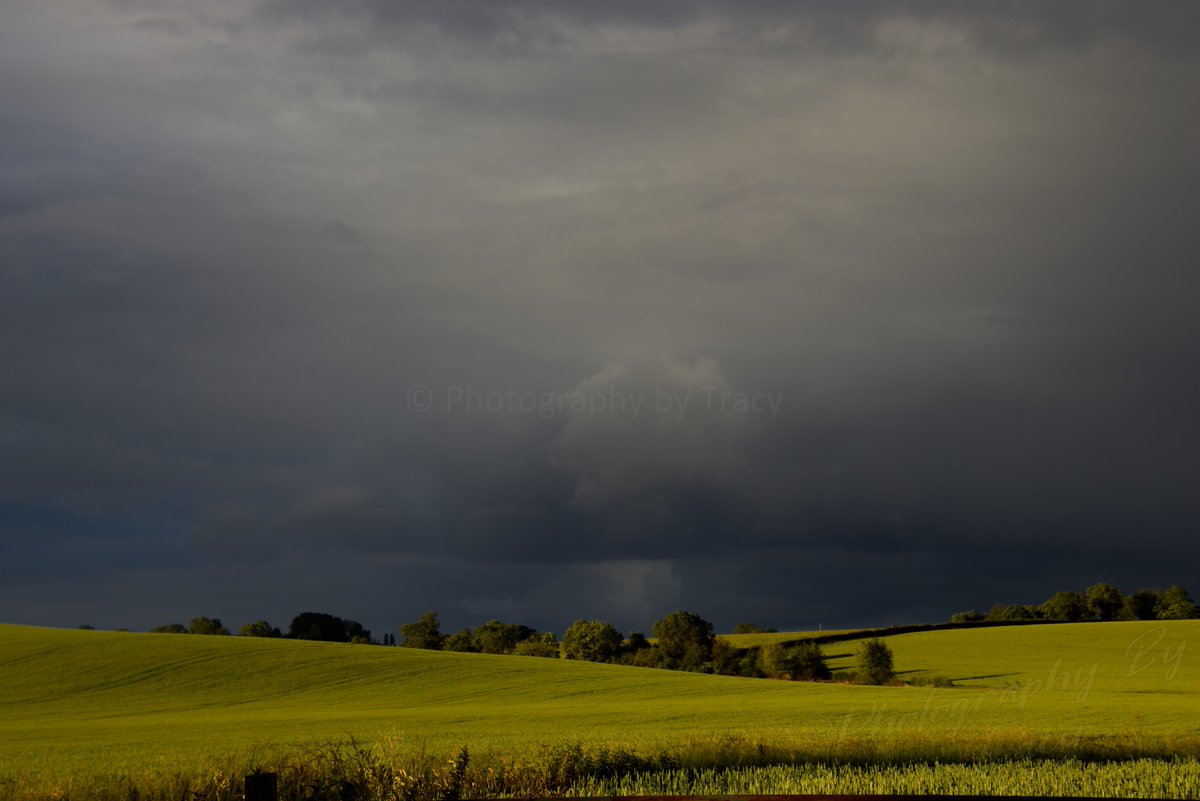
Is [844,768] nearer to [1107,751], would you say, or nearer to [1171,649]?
[1107,751]

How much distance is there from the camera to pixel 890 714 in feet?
136

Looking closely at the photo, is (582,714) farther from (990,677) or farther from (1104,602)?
(1104,602)

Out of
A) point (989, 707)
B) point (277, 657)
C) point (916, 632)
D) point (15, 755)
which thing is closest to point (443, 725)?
point (15, 755)

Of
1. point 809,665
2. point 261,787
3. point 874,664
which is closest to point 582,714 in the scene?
point 261,787

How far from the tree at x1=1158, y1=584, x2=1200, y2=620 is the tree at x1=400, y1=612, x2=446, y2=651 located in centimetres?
10069

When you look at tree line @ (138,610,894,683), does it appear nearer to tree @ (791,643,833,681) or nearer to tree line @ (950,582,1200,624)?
tree @ (791,643,833,681)

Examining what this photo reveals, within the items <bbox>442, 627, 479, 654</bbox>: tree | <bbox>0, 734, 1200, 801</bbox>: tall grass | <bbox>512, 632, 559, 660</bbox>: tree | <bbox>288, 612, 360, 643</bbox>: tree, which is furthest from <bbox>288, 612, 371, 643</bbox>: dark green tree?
<bbox>0, 734, 1200, 801</bbox>: tall grass

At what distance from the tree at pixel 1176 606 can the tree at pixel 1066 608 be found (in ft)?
32.9

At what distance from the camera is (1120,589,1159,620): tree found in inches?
5789

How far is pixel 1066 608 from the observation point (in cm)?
14925

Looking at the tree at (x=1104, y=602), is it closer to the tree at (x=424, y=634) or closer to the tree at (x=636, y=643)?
the tree at (x=636, y=643)

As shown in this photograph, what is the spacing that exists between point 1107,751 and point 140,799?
2099 cm

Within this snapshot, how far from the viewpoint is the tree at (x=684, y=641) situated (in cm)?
10231

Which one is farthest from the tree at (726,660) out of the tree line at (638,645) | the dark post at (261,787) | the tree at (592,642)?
the dark post at (261,787)
